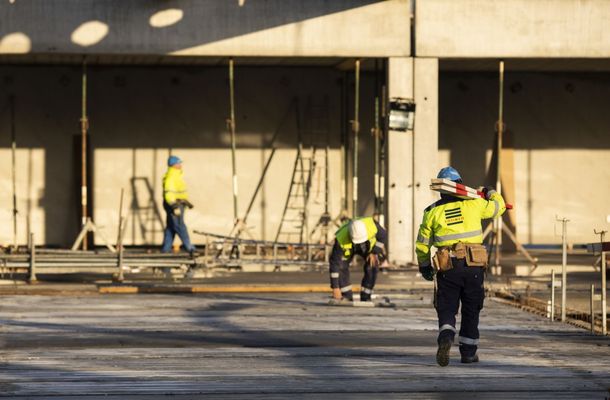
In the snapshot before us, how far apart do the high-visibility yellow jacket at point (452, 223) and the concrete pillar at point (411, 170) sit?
42.9 feet

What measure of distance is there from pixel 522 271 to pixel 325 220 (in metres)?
5.18

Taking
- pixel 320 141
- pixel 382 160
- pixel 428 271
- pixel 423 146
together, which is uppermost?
pixel 320 141

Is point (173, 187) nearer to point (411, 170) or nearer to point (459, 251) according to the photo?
point (411, 170)

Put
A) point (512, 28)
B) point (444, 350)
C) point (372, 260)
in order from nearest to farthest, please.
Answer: point (444, 350) < point (372, 260) < point (512, 28)

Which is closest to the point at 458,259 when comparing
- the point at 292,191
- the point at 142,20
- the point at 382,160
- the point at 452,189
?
the point at 452,189

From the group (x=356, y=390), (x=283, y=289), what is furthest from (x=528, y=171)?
(x=356, y=390)

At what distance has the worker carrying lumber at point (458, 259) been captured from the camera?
1310 cm

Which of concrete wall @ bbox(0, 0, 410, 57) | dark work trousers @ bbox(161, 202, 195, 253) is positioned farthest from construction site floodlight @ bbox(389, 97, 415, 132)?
dark work trousers @ bbox(161, 202, 195, 253)

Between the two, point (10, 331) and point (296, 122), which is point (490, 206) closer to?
point (10, 331)

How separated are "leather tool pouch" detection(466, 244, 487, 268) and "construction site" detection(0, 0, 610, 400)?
28cm

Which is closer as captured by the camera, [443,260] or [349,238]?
[443,260]

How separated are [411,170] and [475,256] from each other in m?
13.5

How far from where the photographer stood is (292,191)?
3094 cm

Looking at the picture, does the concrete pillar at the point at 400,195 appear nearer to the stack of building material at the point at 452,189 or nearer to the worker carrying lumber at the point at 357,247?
the worker carrying lumber at the point at 357,247
